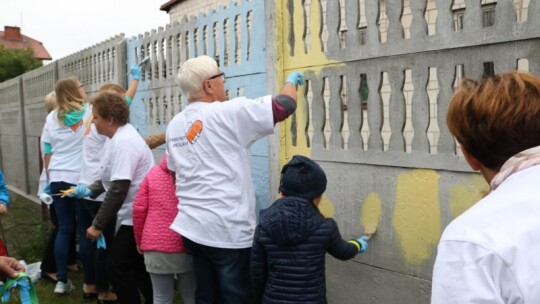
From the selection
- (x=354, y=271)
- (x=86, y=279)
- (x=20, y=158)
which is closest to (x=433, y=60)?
(x=354, y=271)

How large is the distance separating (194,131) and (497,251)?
208cm

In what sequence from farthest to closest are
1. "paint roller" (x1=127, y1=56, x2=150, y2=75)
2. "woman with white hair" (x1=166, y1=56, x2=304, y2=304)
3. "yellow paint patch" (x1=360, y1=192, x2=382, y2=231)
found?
"paint roller" (x1=127, y1=56, x2=150, y2=75), "yellow paint patch" (x1=360, y1=192, x2=382, y2=231), "woman with white hair" (x1=166, y1=56, x2=304, y2=304)

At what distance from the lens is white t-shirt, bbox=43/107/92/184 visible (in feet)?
16.3

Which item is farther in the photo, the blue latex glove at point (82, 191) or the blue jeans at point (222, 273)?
the blue latex glove at point (82, 191)

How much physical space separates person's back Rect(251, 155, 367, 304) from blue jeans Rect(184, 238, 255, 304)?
0.18m

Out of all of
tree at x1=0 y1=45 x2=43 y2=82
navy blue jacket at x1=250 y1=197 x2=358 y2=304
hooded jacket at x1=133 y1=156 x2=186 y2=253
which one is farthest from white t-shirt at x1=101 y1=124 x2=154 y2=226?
tree at x1=0 y1=45 x2=43 y2=82

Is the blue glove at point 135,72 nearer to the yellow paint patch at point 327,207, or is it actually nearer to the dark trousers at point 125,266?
the dark trousers at point 125,266

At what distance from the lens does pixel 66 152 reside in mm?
5035

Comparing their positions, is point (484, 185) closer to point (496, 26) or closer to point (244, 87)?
point (496, 26)

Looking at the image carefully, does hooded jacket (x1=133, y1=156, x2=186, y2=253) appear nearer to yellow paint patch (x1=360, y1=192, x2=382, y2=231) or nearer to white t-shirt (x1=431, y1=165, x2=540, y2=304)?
yellow paint patch (x1=360, y1=192, x2=382, y2=231)

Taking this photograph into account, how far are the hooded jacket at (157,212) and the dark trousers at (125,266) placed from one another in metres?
0.37

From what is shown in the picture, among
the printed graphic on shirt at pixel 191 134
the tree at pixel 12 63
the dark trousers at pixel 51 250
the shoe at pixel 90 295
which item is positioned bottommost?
the shoe at pixel 90 295

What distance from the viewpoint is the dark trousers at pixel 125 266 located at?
383cm

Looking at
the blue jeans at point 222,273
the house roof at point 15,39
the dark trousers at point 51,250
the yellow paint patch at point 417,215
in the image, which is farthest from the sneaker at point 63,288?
the house roof at point 15,39
